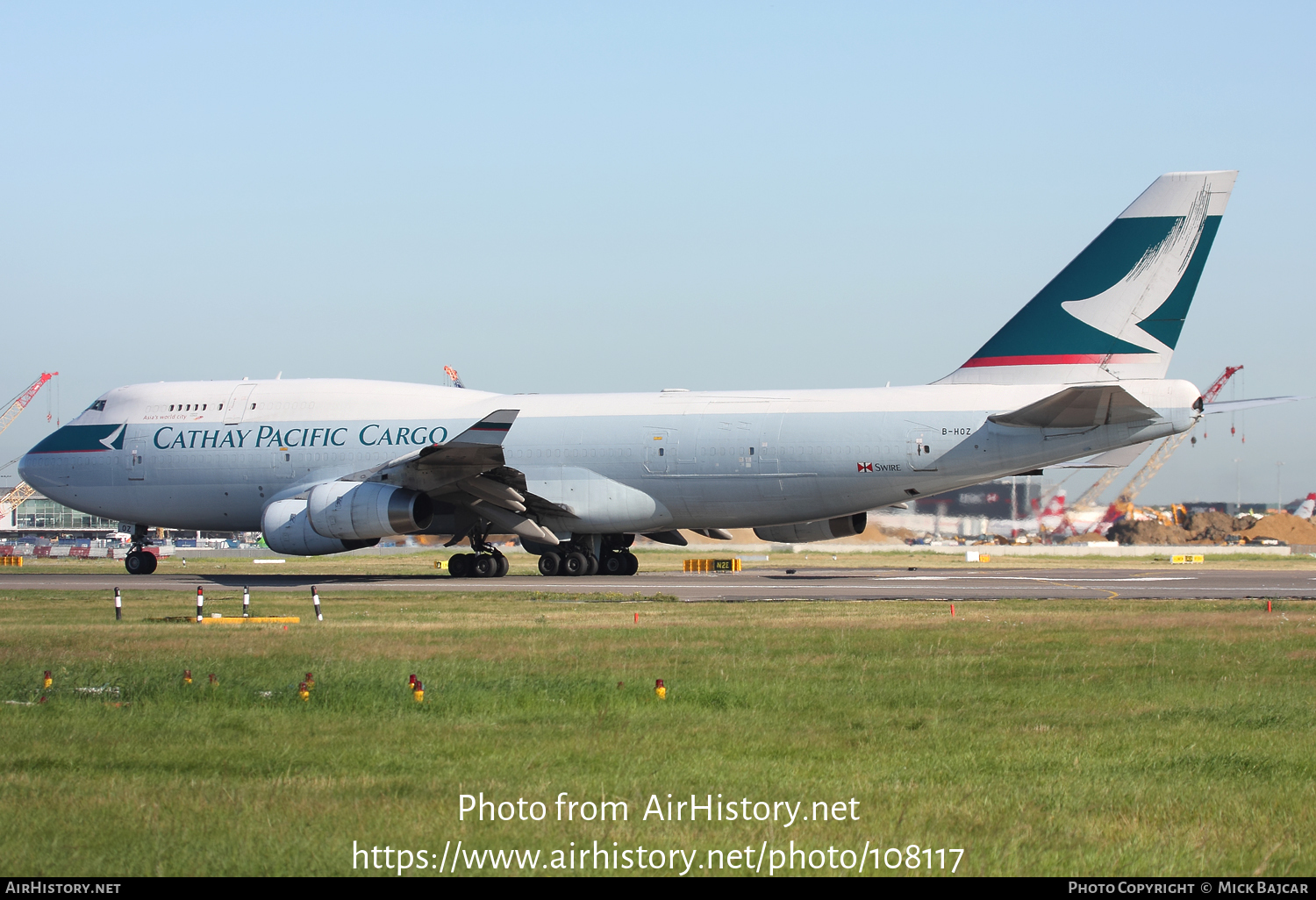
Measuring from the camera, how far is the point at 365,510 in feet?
107

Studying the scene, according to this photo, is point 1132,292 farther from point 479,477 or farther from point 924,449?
point 479,477

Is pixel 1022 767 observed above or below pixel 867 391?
below

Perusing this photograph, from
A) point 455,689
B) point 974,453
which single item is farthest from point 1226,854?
point 974,453

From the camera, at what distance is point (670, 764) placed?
8672 millimetres

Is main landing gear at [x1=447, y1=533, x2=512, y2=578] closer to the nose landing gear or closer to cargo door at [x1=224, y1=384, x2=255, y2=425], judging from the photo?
cargo door at [x1=224, y1=384, x2=255, y2=425]

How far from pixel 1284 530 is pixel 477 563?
3130 inches

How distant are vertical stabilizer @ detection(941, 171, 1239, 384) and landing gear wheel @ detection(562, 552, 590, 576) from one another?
40.5 feet

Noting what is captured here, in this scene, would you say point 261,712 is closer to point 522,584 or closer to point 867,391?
point 522,584

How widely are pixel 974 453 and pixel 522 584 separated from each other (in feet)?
36.4

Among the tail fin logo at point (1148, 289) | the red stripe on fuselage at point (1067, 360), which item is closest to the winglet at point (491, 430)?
the red stripe on fuselage at point (1067, 360)

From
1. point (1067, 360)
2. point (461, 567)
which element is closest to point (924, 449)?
point (1067, 360)

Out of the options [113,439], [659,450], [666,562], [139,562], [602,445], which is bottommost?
[666,562]

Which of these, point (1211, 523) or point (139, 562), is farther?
point (1211, 523)
